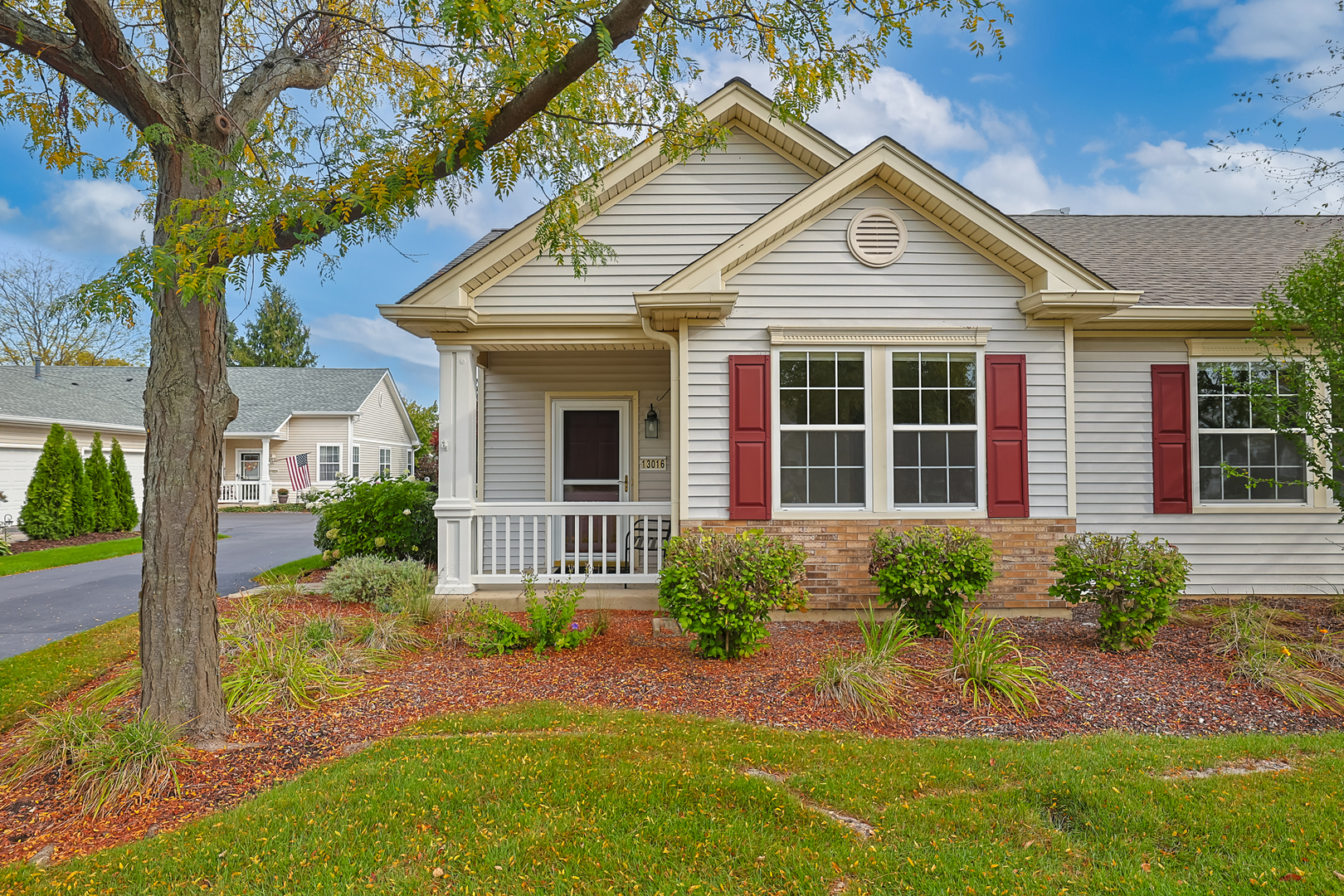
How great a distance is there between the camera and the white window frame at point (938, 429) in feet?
22.2

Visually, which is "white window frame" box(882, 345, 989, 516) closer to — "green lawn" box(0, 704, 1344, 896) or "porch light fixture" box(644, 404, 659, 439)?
"green lawn" box(0, 704, 1344, 896)

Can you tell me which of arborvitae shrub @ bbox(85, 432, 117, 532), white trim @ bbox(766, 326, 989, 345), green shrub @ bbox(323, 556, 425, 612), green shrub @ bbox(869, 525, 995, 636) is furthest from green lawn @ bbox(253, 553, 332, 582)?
arborvitae shrub @ bbox(85, 432, 117, 532)

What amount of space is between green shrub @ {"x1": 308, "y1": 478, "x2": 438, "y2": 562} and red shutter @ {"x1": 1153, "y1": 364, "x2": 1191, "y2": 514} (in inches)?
352

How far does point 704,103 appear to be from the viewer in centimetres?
820

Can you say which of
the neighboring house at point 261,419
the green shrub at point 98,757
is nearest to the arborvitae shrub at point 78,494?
the neighboring house at point 261,419

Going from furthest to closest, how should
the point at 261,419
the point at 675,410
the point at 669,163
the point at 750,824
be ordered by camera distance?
1. the point at 261,419
2. the point at 669,163
3. the point at 675,410
4. the point at 750,824

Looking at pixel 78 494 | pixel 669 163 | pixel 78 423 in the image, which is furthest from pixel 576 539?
pixel 78 423

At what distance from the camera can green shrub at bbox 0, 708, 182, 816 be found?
3443 mm

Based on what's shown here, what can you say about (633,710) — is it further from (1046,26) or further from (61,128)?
(1046,26)

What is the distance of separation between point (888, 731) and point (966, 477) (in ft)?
11.2

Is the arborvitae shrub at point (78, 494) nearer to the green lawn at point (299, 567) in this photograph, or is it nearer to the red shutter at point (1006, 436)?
the green lawn at point (299, 567)

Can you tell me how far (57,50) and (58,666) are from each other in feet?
15.9

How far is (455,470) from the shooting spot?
24.4ft

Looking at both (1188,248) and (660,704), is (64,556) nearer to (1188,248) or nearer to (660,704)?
(660,704)
